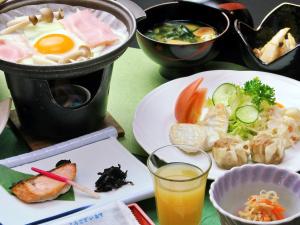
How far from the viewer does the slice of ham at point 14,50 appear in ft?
5.82

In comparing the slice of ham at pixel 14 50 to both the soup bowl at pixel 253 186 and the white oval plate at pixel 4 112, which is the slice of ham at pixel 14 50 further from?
the soup bowl at pixel 253 186

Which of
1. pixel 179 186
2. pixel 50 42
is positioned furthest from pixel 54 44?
pixel 179 186

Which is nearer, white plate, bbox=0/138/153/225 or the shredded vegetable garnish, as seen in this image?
the shredded vegetable garnish

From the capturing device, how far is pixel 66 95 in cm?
182

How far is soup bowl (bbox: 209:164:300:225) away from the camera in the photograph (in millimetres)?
1421

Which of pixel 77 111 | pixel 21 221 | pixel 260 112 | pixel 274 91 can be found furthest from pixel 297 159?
pixel 21 221

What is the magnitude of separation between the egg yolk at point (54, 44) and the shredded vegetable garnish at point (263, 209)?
78 cm

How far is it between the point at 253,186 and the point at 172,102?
60cm

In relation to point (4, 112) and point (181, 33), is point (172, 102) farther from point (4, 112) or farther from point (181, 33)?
point (4, 112)

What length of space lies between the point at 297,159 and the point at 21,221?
787 mm

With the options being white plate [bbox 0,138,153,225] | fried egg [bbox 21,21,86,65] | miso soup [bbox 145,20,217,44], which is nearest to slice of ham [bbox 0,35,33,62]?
fried egg [bbox 21,21,86,65]

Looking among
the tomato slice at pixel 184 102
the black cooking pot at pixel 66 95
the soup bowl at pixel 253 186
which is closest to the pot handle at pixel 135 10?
the black cooking pot at pixel 66 95

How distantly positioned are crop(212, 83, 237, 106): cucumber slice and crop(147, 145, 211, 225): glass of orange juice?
18.3 inches

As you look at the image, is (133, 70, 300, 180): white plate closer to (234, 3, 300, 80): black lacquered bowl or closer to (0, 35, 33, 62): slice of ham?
(234, 3, 300, 80): black lacquered bowl
